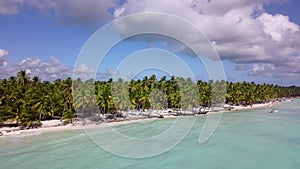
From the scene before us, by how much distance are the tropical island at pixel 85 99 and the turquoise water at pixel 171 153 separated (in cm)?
506

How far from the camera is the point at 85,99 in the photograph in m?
48.8

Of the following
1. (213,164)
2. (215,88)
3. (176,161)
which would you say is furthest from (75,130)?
(215,88)

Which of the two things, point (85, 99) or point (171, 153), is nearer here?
point (171, 153)

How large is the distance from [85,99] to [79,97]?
3.45 ft

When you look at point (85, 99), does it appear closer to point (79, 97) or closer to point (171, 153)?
point (79, 97)

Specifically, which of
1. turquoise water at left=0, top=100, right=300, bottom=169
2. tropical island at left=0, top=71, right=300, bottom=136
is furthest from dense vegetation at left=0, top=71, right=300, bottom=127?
turquoise water at left=0, top=100, right=300, bottom=169

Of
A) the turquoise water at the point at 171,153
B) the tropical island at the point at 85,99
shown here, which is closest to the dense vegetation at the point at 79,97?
the tropical island at the point at 85,99

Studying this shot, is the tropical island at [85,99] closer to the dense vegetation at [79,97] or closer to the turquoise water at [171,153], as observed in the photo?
the dense vegetation at [79,97]

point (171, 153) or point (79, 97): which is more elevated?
point (79, 97)

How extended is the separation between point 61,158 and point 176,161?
38.9 feet

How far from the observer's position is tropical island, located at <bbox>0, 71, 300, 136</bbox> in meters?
42.8

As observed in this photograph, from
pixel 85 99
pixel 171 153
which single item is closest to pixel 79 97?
pixel 85 99

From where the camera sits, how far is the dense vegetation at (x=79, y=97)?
4250 cm

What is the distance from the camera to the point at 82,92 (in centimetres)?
4919
